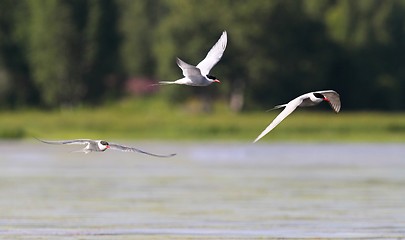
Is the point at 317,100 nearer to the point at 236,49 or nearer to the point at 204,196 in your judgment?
the point at 204,196

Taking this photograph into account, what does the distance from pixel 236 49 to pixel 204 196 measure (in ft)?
191

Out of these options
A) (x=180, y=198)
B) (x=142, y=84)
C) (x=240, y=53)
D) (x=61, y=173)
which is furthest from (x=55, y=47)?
(x=180, y=198)

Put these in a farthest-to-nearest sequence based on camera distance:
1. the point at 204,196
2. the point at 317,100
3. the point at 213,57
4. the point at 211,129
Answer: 1. the point at 211,129
2. the point at 204,196
3. the point at 213,57
4. the point at 317,100

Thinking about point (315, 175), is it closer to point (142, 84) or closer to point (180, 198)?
point (180, 198)

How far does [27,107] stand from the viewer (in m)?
91.3

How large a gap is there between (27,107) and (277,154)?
47.1 m

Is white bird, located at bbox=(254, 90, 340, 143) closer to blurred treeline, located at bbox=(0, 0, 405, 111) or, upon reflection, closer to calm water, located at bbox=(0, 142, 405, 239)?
calm water, located at bbox=(0, 142, 405, 239)


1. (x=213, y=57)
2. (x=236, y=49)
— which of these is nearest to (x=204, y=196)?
(x=213, y=57)

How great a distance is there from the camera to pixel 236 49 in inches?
3401

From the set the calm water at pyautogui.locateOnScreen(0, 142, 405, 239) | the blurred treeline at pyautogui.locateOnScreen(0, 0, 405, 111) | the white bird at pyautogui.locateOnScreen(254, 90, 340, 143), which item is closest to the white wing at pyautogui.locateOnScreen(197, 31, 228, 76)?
the white bird at pyautogui.locateOnScreen(254, 90, 340, 143)

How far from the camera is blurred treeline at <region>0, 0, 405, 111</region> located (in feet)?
282

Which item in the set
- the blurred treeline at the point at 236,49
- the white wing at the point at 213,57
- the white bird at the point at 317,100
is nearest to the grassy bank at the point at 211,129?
the blurred treeline at the point at 236,49

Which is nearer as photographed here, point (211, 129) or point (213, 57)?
point (213, 57)

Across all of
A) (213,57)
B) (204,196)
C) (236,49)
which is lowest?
(236,49)
